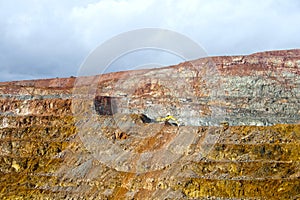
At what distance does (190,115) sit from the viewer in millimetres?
69875

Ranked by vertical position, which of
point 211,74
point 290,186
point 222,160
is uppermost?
point 211,74

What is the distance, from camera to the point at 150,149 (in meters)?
46.8

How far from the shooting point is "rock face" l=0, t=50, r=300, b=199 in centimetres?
4031

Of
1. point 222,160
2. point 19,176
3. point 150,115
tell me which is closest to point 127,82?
point 150,115

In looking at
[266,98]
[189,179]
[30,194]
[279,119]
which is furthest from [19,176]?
[266,98]

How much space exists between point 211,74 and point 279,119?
2160cm

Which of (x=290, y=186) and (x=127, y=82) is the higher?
(x=127, y=82)

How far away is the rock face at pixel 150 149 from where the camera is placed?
40312 mm

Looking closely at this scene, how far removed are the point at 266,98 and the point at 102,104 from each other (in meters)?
25.8

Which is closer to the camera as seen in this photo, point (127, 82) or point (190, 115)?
point (190, 115)

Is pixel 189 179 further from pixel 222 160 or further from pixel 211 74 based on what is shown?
pixel 211 74

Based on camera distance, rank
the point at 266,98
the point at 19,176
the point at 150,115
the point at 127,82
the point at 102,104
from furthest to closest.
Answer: the point at 127,82, the point at 266,98, the point at 150,115, the point at 102,104, the point at 19,176

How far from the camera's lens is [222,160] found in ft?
139

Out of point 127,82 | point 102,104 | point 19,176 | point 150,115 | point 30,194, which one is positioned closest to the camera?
point 30,194
